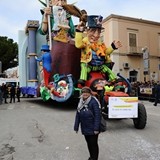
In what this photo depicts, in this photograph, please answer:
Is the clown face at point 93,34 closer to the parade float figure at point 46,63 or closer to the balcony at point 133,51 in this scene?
the parade float figure at point 46,63

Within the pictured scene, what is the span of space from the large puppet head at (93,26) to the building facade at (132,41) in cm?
1126

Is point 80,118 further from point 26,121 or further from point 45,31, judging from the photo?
point 45,31

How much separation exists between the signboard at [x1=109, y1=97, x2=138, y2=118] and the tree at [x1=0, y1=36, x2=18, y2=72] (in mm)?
31213

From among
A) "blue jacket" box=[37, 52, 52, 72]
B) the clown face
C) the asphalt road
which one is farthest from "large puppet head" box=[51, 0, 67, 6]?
the asphalt road

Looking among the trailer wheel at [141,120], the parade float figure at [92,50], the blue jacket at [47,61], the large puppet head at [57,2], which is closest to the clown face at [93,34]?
the parade float figure at [92,50]

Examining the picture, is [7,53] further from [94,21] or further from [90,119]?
[90,119]

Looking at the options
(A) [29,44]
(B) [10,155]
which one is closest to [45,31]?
(A) [29,44]

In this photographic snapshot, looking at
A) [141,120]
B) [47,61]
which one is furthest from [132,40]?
[141,120]

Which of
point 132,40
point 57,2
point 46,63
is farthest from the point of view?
point 132,40

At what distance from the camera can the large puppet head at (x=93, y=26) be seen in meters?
9.41

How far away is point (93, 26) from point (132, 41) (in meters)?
13.3

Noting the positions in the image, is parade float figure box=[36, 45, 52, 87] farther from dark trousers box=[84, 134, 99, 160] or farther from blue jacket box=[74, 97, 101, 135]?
dark trousers box=[84, 134, 99, 160]

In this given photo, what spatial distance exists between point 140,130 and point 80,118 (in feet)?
10.1

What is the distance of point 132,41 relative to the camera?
2170 cm
